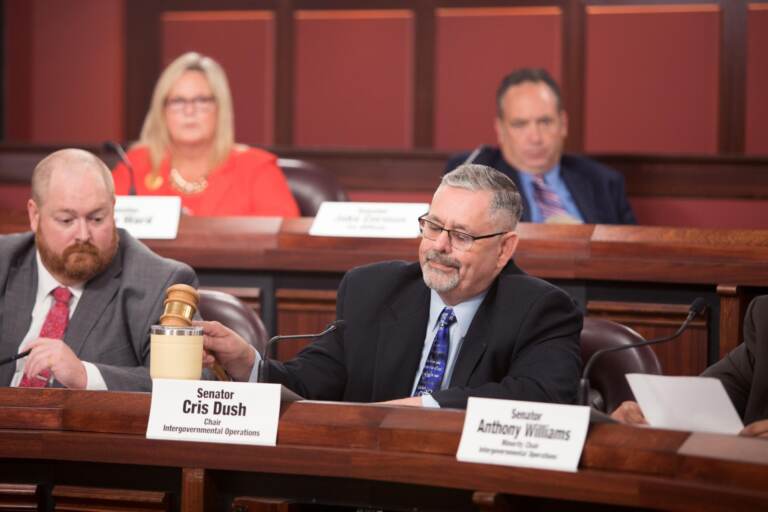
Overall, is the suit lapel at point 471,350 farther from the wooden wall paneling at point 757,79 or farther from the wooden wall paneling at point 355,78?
the wooden wall paneling at point 355,78

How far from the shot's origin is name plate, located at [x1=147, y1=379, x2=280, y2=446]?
215cm

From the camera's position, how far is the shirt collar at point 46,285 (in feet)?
10.6

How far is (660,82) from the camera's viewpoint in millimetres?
6227

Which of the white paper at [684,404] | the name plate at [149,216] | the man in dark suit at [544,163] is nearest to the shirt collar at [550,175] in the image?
the man in dark suit at [544,163]

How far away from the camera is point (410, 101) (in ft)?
21.9

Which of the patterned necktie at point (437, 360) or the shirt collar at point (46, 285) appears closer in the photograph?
the patterned necktie at point (437, 360)

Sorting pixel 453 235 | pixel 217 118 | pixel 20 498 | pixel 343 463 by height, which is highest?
pixel 217 118

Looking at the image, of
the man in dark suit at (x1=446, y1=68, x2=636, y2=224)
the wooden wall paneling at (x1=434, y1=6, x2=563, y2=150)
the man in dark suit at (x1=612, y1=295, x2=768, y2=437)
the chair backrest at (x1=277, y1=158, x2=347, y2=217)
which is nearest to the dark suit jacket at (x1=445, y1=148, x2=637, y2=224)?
the man in dark suit at (x1=446, y1=68, x2=636, y2=224)

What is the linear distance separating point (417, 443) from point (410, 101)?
4.73 m

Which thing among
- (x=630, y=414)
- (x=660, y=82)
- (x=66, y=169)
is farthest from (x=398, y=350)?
(x=660, y=82)

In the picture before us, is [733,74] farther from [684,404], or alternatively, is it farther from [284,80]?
[684,404]

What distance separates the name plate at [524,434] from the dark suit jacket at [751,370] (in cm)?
80

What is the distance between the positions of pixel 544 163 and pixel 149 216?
5.08ft

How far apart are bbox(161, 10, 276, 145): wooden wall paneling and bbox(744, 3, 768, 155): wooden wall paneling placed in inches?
96.9
